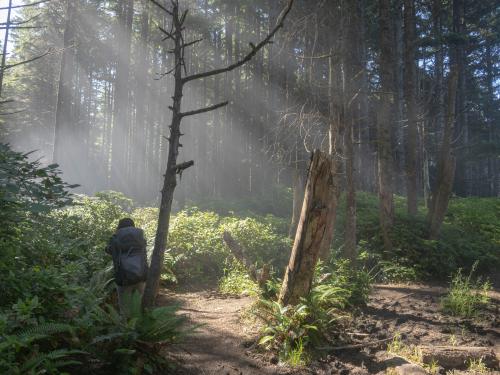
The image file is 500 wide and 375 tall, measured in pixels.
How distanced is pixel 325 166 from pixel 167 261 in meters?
5.70

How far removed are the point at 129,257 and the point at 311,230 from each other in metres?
2.93

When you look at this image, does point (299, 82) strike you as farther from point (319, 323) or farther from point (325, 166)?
point (319, 323)

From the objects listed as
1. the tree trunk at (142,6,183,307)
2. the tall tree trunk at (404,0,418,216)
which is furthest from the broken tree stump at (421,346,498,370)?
the tall tree trunk at (404,0,418,216)

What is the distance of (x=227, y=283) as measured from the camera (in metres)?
9.34

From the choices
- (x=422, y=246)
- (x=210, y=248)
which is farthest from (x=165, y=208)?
(x=422, y=246)

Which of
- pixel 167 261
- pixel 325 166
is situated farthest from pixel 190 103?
pixel 325 166

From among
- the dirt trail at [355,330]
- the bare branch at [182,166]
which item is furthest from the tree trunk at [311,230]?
the bare branch at [182,166]

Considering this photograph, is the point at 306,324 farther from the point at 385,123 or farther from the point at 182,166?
the point at 385,123

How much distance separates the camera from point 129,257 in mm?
A: 5797

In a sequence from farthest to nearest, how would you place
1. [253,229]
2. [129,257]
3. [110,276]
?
[253,229] → [110,276] → [129,257]

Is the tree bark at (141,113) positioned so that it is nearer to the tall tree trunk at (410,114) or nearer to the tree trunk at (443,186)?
the tall tree trunk at (410,114)

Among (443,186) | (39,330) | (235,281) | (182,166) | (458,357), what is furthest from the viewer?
(443,186)

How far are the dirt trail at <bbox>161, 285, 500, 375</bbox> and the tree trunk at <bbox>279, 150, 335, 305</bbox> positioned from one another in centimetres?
98

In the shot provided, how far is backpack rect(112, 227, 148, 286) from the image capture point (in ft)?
18.7
